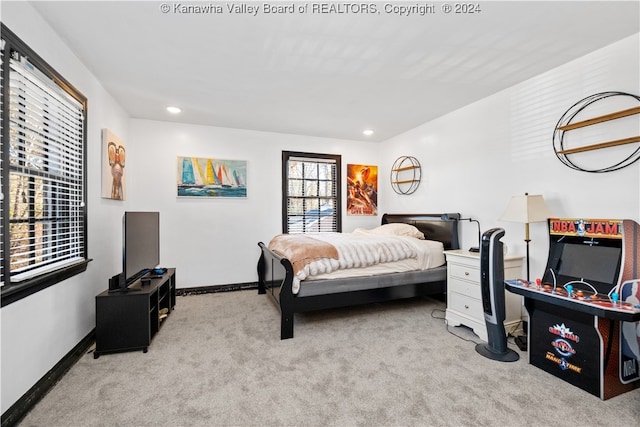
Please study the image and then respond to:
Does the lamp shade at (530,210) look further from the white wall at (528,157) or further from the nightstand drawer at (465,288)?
the nightstand drawer at (465,288)

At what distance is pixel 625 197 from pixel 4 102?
4056mm

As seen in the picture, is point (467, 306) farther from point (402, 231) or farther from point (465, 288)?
point (402, 231)

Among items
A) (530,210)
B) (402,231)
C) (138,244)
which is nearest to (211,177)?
(138,244)

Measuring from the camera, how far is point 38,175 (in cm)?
189

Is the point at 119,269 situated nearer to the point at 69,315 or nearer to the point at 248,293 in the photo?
the point at 69,315

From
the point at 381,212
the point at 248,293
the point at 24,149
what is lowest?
the point at 248,293

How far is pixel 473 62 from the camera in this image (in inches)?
98.0

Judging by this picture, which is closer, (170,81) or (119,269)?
(170,81)

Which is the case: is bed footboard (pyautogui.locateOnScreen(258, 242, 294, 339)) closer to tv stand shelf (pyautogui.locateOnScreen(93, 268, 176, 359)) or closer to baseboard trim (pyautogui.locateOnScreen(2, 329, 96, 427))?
tv stand shelf (pyautogui.locateOnScreen(93, 268, 176, 359))

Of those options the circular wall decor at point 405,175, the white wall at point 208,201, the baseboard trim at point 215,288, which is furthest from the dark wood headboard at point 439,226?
the baseboard trim at point 215,288

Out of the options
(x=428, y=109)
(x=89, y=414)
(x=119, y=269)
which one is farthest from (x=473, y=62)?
(x=119, y=269)

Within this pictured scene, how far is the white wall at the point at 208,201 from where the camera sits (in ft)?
13.3

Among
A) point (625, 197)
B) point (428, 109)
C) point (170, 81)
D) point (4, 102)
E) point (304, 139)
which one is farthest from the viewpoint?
point (304, 139)

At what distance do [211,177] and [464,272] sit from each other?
140 inches
